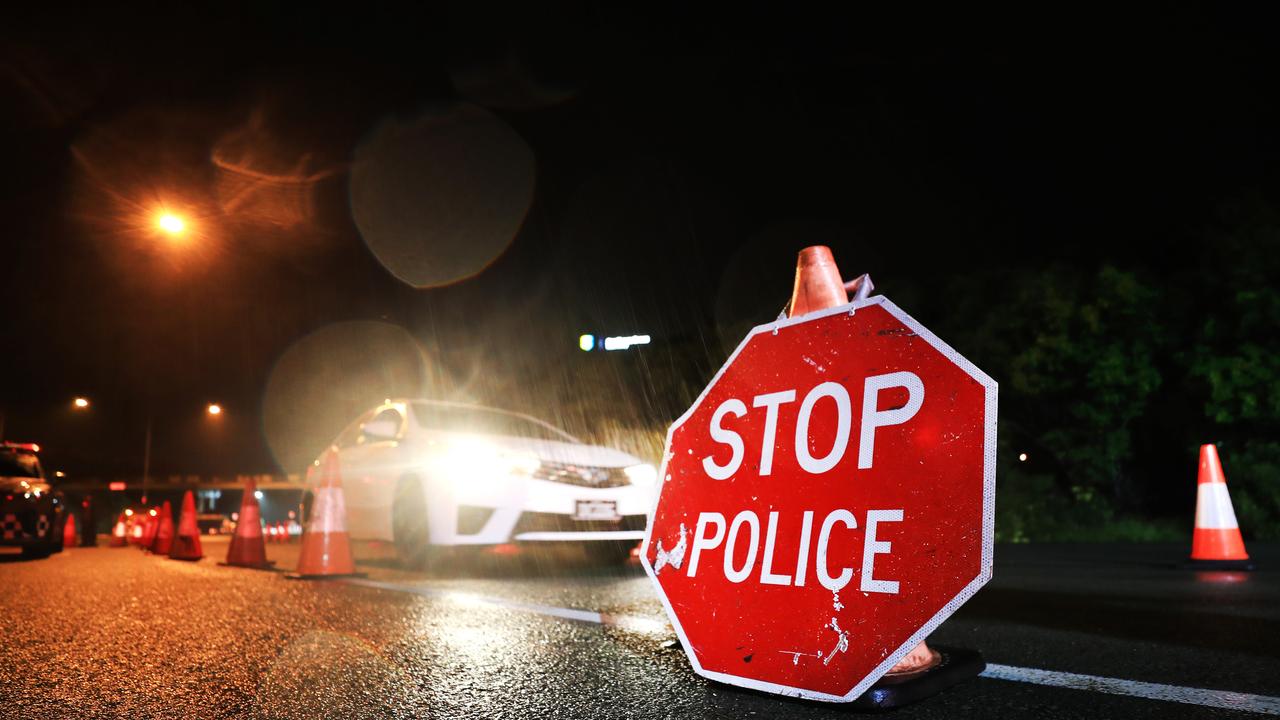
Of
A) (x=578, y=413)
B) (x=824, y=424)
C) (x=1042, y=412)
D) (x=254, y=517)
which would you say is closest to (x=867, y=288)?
(x=824, y=424)

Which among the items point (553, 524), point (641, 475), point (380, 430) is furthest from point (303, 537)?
point (641, 475)

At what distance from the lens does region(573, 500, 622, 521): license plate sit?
7141 mm

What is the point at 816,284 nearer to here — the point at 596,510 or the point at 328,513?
the point at 596,510

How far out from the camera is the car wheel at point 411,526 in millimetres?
7492

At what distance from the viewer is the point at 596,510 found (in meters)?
7.20

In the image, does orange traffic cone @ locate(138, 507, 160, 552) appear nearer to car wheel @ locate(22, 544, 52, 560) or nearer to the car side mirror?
car wheel @ locate(22, 544, 52, 560)

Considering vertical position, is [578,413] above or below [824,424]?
above

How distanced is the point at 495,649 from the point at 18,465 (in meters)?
10.9

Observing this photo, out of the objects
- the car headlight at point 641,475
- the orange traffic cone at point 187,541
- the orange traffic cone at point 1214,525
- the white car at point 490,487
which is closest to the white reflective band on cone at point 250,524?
the white car at point 490,487

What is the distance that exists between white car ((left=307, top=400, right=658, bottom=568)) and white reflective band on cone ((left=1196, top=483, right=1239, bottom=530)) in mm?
4478

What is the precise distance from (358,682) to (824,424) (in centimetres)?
184

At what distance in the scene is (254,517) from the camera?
8.71 metres

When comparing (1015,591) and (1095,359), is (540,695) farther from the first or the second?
(1095,359)

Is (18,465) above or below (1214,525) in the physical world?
above
